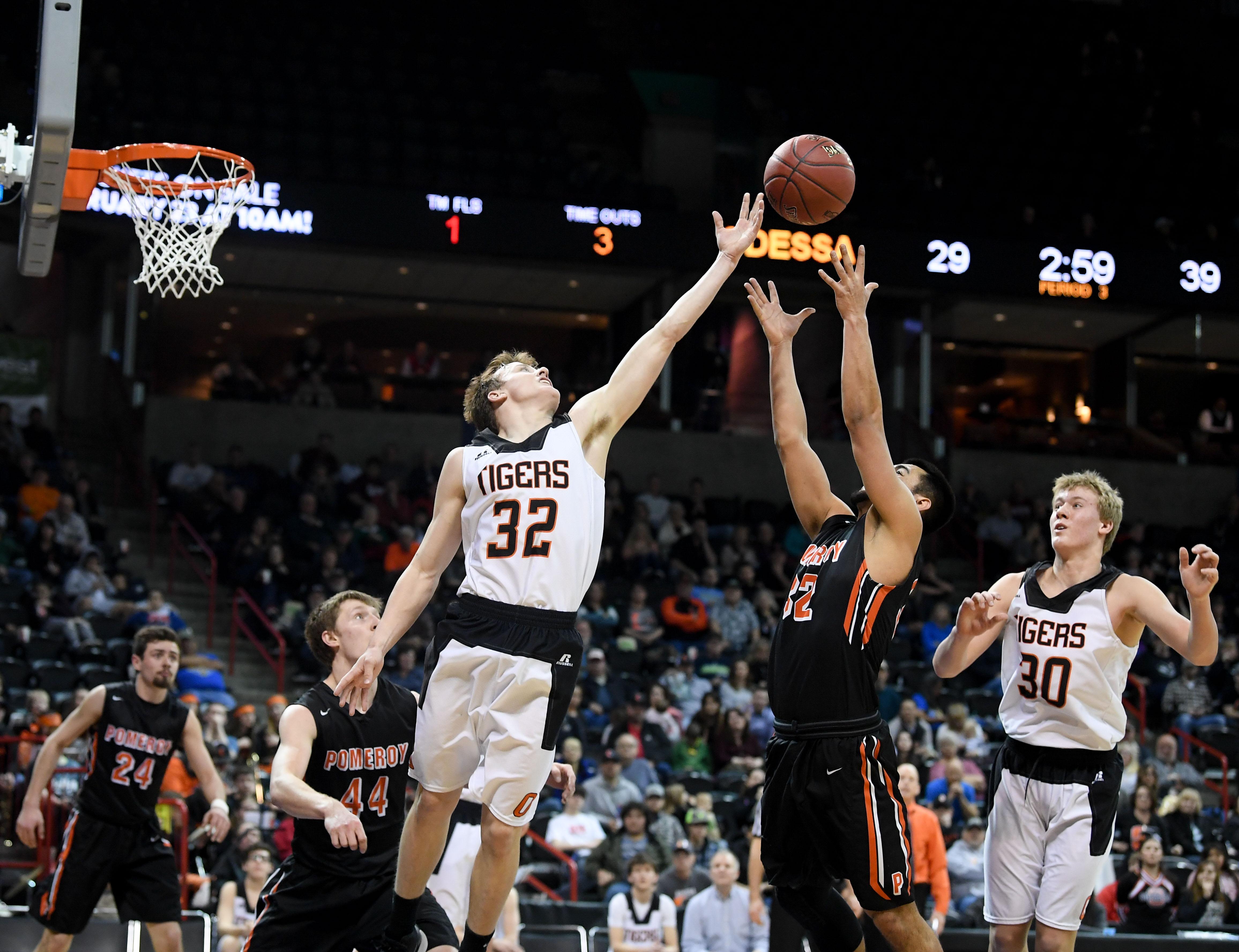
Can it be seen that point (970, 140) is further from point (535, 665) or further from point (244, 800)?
point (535, 665)

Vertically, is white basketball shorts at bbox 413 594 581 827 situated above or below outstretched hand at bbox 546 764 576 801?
above

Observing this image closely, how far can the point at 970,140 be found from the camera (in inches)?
909

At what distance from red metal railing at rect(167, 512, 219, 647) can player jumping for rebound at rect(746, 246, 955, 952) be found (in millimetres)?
12064

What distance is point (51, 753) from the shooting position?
7.66 m

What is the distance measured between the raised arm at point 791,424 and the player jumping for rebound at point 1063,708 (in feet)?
2.24

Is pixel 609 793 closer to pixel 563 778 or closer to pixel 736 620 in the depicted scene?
pixel 736 620

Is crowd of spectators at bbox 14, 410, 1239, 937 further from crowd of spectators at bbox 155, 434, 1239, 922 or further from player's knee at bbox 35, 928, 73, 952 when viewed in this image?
player's knee at bbox 35, 928, 73, 952

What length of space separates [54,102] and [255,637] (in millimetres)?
10910

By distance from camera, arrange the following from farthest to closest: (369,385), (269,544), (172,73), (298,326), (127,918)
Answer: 1. (298,326)
2. (369,385)
3. (172,73)
4. (269,544)
5. (127,918)

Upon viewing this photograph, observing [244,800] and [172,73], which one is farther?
[172,73]

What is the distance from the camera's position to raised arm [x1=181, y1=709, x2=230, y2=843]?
24.0ft

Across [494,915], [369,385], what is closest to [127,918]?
[494,915]

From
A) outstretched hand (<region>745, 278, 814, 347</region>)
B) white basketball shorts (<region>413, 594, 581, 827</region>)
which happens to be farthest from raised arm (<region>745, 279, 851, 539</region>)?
white basketball shorts (<region>413, 594, 581, 827</region>)

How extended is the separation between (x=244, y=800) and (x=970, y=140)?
1626 cm
